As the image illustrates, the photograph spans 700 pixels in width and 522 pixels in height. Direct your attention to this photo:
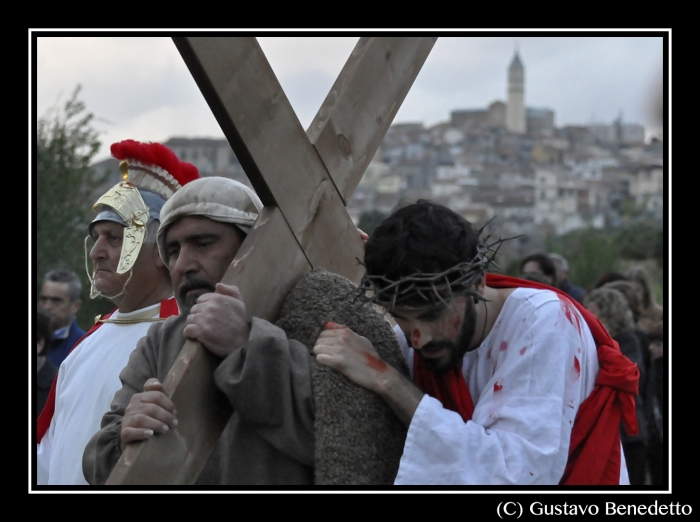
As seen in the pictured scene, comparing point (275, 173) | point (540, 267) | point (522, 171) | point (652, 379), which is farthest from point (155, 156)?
point (522, 171)

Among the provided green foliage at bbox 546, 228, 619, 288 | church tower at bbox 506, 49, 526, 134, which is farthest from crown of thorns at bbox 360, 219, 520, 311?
church tower at bbox 506, 49, 526, 134

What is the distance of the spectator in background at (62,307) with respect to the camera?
6.09 metres

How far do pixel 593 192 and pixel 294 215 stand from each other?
260 ft

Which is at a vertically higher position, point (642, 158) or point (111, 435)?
point (642, 158)

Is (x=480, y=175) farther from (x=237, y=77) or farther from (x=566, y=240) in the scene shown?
(x=237, y=77)

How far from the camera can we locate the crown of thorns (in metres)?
2.45

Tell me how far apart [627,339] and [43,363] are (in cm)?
347

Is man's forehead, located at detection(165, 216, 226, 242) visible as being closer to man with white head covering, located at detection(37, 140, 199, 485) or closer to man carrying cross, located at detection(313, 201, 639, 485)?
man carrying cross, located at detection(313, 201, 639, 485)

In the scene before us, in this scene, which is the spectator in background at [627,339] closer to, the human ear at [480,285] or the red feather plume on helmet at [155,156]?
the red feather plume on helmet at [155,156]

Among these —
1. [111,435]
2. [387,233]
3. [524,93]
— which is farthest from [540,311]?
[524,93]

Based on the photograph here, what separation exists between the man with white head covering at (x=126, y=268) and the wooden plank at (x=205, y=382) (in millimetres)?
1327

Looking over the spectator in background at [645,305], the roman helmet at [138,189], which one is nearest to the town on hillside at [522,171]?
the spectator in background at [645,305]

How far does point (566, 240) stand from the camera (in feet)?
155

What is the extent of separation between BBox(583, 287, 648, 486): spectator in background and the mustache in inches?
149
